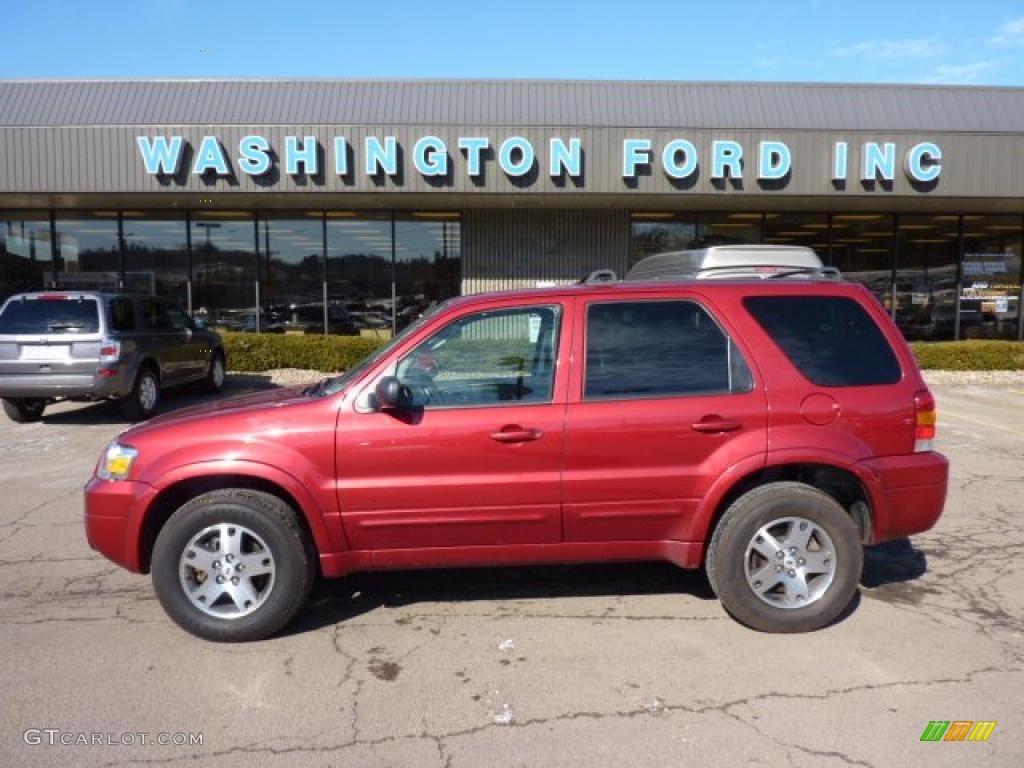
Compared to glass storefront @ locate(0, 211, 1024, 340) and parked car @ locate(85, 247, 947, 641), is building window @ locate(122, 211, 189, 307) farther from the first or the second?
parked car @ locate(85, 247, 947, 641)

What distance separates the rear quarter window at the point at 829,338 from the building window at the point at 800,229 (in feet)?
45.5

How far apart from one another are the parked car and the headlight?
0.04ft

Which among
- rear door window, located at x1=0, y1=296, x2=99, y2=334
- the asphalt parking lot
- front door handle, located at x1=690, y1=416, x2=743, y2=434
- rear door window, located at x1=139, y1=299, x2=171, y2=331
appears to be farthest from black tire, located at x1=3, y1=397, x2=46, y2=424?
front door handle, located at x1=690, y1=416, x2=743, y2=434

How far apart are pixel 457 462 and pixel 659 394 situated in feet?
3.48

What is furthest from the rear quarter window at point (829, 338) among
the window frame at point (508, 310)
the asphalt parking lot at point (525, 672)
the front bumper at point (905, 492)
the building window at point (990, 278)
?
the building window at point (990, 278)

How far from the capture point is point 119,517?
3.93m

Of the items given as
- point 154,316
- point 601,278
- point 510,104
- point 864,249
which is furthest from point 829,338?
point 864,249

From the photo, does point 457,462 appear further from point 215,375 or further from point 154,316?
point 215,375

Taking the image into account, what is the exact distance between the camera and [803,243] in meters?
17.6

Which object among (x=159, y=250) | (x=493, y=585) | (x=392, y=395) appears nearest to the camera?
(x=392, y=395)

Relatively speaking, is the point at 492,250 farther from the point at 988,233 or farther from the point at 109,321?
the point at 988,233

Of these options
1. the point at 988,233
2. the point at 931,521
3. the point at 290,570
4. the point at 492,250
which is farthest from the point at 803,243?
the point at 290,570

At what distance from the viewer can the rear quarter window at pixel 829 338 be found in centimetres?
409
